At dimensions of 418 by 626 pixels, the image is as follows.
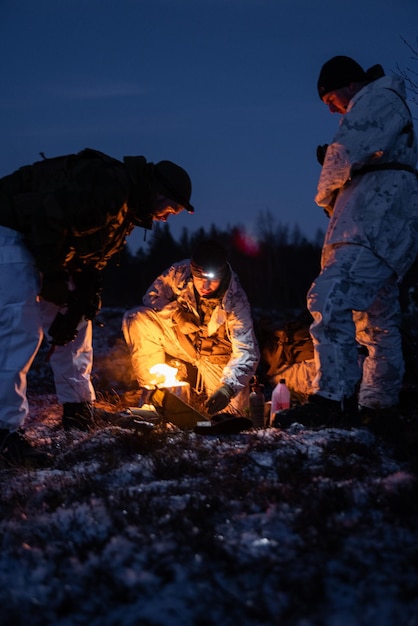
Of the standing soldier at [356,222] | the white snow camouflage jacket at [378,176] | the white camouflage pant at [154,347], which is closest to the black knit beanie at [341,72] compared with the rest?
the standing soldier at [356,222]

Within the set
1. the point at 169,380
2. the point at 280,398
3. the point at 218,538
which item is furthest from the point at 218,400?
the point at 218,538

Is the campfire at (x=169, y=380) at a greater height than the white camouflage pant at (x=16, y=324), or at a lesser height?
lesser

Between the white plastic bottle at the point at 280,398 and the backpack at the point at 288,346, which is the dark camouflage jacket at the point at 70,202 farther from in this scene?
the backpack at the point at 288,346

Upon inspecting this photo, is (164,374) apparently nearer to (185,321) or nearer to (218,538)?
(185,321)

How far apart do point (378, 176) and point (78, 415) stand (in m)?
3.25

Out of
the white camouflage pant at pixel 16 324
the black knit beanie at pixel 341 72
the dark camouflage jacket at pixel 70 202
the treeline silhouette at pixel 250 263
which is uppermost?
the black knit beanie at pixel 341 72

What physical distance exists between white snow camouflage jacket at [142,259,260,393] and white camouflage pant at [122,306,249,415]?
142 millimetres

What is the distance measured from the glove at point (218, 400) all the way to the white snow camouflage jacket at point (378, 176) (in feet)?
6.62

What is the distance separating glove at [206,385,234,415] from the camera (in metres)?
5.50

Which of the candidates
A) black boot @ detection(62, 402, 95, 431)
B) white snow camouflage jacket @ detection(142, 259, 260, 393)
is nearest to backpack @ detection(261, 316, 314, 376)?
white snow camouflage jacket @ detection(142, 259, 260, 393)

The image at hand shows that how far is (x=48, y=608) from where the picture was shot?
1.81 m

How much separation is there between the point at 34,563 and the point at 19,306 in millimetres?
2125

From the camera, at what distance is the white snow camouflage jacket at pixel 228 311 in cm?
602

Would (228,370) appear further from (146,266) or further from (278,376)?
(146,266)
